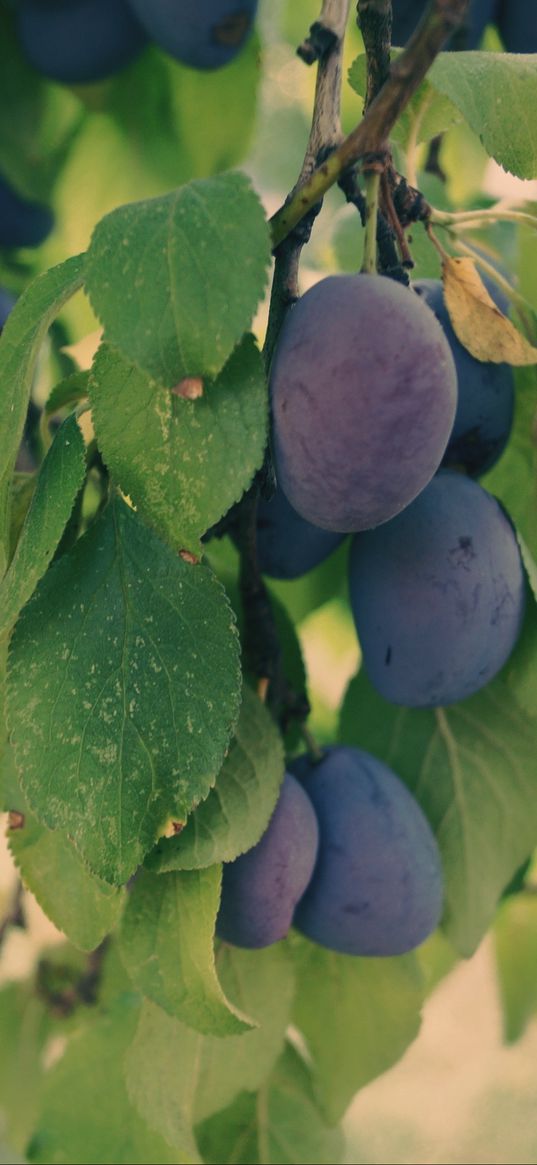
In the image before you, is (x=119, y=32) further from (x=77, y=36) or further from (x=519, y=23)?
(x=519, y=23)

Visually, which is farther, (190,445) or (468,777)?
(468,777)

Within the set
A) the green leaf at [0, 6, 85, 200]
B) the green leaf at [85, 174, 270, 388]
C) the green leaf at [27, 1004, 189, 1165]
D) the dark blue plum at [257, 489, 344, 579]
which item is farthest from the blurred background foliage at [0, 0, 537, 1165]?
the green leaf at [85, 174, 270, 388]

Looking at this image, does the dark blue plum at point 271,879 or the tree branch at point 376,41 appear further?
the dark blue plum at point 271,879

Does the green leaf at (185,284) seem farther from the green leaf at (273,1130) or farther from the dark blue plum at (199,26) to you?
the green leaf at (273,1130)

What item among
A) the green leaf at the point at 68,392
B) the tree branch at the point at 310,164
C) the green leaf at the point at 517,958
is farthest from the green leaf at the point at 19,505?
the green leaf at the point at 517,958

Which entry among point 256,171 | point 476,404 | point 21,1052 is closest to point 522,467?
point 476,404

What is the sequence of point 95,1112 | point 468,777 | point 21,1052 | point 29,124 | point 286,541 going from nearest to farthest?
point 286,541 → point 468,777 → point 95,1112 → point 29,124 → point 21,1052

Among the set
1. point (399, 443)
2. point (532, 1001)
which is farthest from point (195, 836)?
point (532, 1001)
